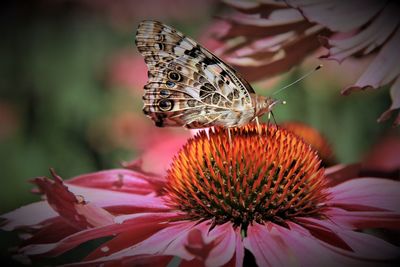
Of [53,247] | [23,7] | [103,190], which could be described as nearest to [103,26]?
[23,7]

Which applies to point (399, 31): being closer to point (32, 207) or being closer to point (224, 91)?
point (224, 91)

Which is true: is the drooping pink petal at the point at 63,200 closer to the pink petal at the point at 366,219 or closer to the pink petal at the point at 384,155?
the pink petal at the point at 366,219

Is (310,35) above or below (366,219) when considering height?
above

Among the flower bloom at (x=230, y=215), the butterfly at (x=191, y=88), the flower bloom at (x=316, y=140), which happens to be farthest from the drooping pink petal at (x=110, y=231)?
the flower bloom at (x=316, y=140)

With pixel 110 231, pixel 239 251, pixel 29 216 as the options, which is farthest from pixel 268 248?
pixel 29 216

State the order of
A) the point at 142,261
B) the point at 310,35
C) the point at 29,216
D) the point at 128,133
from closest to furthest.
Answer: the point at 142,261 → the point at 29,216 → the point at 310,35 → the point at 128,133

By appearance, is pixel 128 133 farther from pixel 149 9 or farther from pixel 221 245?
pixel 221 245

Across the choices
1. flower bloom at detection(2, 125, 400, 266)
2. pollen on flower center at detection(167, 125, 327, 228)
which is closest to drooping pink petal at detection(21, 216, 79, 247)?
flower bloom at detection(2, 125, 400, 266)
